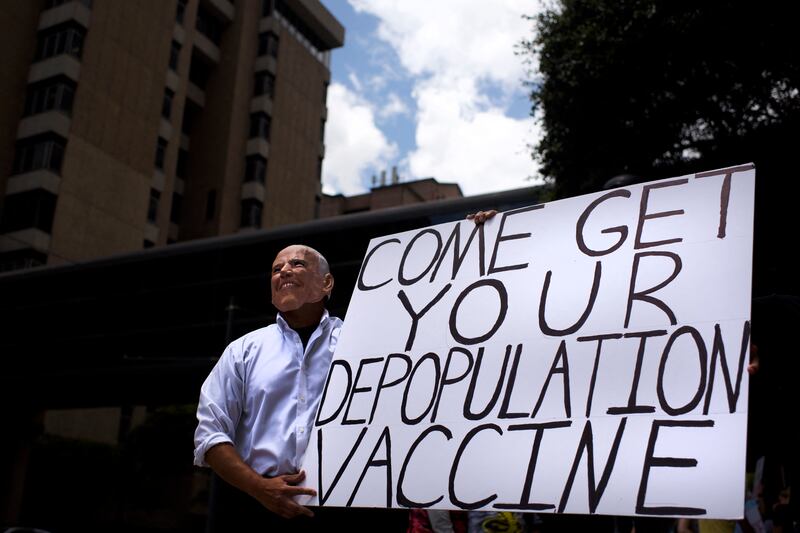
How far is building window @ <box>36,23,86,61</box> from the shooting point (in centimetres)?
3316

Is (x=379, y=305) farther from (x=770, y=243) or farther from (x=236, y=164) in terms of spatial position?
(x=236, y=164)

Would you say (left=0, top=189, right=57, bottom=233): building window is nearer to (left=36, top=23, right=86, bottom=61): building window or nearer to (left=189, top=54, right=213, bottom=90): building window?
(left=36, top=23, right=86, bottom=61): building window

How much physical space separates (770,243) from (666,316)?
8047 millimetres

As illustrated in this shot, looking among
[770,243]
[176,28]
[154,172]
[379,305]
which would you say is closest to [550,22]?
[770,243]

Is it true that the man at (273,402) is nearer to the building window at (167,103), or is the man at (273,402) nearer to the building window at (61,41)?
the building window at (61,41)

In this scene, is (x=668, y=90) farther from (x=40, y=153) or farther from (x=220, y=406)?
(x=40, y=153)

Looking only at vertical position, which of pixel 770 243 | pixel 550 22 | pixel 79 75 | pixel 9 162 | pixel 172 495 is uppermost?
pixel 79 75

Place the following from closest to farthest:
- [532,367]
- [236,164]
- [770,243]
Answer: [532,367]
[770,243]
[236,164]

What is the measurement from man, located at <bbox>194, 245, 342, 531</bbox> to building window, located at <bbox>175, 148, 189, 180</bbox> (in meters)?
42.6

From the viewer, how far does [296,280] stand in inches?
118

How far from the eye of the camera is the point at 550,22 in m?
11.9

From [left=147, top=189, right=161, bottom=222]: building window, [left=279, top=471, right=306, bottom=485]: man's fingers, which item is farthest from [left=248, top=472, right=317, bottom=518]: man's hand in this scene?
[left=147, top=189, right=161, bottom=222]: building window

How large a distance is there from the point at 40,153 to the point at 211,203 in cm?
1106

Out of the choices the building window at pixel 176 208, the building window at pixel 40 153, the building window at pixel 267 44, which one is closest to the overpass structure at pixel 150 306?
the building window at pixel 40 153
